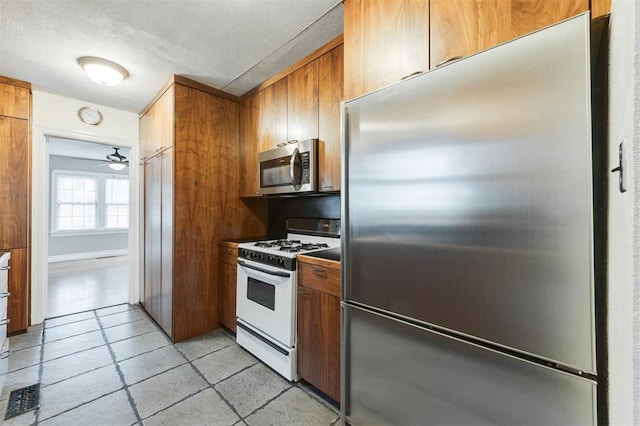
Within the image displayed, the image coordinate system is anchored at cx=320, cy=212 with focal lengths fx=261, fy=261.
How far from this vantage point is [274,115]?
250 cm

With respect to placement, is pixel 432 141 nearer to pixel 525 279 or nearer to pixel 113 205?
pixel 525 279

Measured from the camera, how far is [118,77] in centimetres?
240

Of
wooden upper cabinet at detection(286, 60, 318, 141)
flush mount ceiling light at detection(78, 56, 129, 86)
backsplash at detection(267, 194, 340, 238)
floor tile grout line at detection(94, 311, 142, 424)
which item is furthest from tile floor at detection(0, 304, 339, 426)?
flush mount ceiling light at detection(78, 56, 129, 86)

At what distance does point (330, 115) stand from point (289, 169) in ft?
1.89

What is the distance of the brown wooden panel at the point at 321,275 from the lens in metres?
1.63

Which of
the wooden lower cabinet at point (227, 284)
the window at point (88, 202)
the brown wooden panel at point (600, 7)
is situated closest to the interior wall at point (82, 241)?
the window at point (88, 202)

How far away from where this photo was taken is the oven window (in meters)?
2.04

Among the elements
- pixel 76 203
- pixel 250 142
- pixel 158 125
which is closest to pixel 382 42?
pixel 250 142

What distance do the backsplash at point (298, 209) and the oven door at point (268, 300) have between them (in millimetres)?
747

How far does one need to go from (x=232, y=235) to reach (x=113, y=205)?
629cm

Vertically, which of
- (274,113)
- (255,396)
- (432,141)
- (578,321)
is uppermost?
(274,113)

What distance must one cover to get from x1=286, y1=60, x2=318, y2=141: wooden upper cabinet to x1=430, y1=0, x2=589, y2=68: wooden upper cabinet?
1094 millimetres

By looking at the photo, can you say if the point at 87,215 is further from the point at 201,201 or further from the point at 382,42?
the point at 382,42

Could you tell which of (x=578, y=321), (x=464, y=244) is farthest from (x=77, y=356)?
(x=578, y=321)
